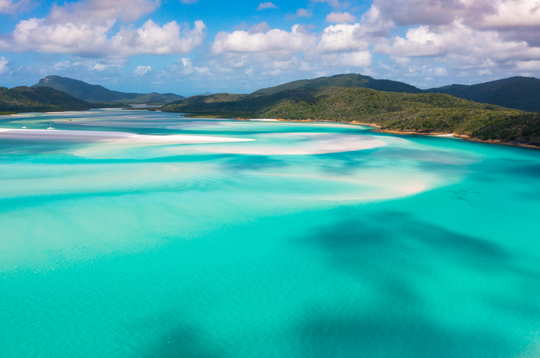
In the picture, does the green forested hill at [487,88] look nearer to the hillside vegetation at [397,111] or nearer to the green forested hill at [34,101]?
the hillside vegetation at [397,111]

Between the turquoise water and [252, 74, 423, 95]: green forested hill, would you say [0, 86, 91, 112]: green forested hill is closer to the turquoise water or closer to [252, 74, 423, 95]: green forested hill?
[252, 74, 423, 95]: green forested hill

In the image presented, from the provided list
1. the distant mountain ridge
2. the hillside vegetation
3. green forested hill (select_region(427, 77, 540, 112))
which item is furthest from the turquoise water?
green forested hill (select_region(427, 77, 540, 112))

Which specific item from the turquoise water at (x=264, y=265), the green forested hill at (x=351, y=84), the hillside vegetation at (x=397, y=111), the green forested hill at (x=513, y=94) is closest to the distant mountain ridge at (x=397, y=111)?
the hillside vegetation at (x=397, y=111)

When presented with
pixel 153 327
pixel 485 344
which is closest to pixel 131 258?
pixel 153 327

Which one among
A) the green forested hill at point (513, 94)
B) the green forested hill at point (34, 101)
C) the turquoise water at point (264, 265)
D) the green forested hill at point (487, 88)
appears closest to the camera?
the turquoise water at point (264, 265)

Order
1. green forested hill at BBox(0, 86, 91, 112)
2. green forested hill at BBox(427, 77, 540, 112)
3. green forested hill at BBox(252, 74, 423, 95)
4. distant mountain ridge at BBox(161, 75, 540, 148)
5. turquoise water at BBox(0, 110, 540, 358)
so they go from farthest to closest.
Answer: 1. green forested hill at BBox(252, 74, 423, 95)
2. green forested hill at BBox(427, 77, 540, 112)
3. green forested hill at BBox(0, 86, 91, 112)
4. distant mountain ridge at BBox(161, 75, 540, 148)
5. turquoise water at BBox(0, 110, 540, 358)

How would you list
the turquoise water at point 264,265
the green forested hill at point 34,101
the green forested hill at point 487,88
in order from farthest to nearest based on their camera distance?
the green forested hill at point 487,88, the green forested hill at point 34,101, the turquoise water at point 264,265
